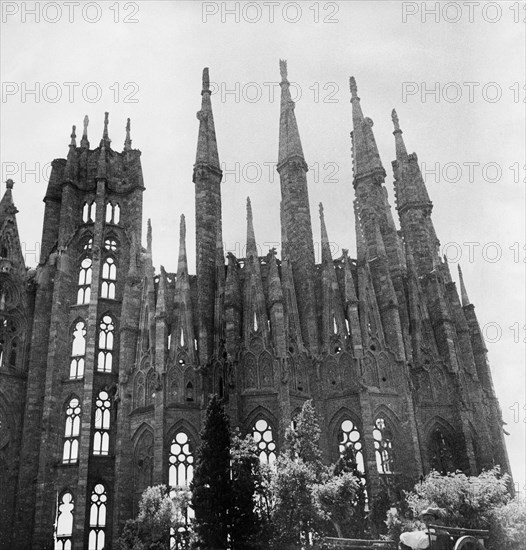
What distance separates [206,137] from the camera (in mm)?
47562

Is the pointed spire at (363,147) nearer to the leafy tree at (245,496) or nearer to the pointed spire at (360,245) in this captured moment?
the pointed spire at (360,245)

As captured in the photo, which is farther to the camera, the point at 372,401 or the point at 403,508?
the point at 372,401

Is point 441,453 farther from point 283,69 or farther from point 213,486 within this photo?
point 283,69

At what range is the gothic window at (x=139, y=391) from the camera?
37.1m

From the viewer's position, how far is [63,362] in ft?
135

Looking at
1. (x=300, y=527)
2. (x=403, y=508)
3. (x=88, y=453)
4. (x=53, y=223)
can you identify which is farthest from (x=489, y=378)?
(x=53, y=223)

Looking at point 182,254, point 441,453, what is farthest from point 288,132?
point 441,453

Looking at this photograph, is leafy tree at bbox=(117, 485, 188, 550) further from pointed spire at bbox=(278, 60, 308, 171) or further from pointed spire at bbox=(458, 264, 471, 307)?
→ pointed spire at bbox=(278, 60, 308, 171)

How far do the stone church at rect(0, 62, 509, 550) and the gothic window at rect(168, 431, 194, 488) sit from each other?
74mm

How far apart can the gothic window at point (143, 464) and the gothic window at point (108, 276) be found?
11028 mm

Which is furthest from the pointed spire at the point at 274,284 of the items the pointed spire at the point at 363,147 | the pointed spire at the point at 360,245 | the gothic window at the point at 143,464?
the pointed spire at the point at 363,147

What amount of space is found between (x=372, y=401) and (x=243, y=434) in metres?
7.08

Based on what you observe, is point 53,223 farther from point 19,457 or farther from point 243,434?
point 243,434

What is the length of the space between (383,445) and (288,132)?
903 inches
